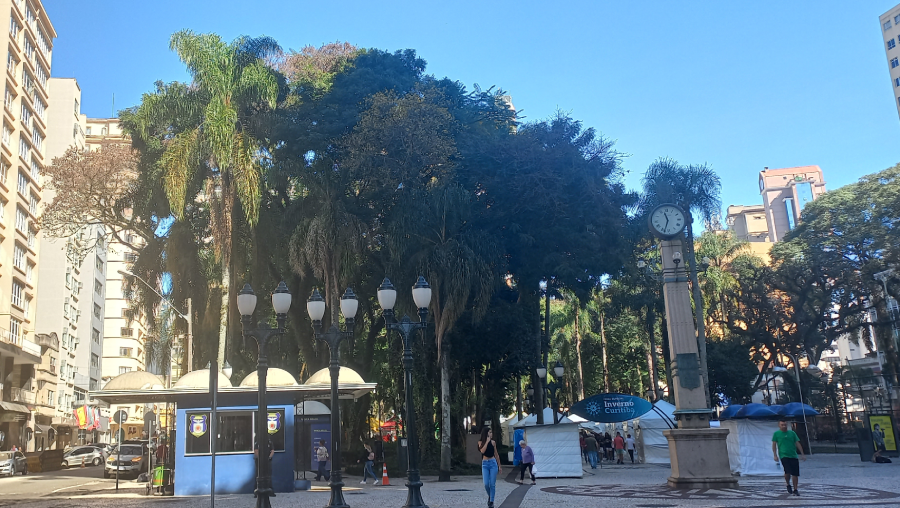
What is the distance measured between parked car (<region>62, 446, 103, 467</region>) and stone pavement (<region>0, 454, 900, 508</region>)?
27918 millimetres

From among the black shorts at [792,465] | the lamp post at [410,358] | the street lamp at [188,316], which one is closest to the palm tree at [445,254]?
the street lamp at [188,316]

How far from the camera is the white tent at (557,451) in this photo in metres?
24.9

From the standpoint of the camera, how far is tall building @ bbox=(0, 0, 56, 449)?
4947cm

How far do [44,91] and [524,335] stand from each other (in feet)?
157

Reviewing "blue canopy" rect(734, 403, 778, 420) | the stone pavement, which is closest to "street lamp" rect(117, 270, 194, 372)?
the stone pavement

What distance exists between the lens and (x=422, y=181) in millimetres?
29719

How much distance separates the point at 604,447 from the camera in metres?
41.3

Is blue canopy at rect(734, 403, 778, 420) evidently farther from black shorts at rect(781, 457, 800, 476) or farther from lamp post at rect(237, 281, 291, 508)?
lamp post at rect(237, 281, 291, 508)

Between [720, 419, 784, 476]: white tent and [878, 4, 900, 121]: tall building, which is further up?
[878, 4, 900, 121]: tall building

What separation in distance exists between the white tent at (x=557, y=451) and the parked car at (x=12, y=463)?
27.0 metres

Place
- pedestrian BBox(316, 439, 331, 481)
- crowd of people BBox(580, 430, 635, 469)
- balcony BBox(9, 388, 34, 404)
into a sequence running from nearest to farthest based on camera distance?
1. pedestrian BBox(316, 439, 331, 481)
2. crowd of people BBox(580, 430, 635, 469)
3. balcony BBox(9, 388, 34, 404)

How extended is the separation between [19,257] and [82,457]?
1563 centimetres

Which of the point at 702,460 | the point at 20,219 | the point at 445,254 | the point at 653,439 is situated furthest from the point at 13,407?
the point at 702,460

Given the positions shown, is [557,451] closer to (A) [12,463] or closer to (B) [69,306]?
(A) [12,463]
